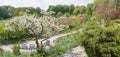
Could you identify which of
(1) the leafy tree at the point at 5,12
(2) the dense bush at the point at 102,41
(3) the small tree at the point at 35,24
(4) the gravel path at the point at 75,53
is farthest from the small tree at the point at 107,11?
(1) the leafy tree at the point at 5,12

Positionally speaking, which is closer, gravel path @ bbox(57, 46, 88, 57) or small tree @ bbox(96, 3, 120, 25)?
gravel path @ bbox(57, 46, 88, 57)

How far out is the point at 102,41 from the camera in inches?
442

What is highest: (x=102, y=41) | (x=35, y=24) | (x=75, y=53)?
(x=35, y=24)

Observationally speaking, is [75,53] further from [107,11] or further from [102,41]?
[107,11]

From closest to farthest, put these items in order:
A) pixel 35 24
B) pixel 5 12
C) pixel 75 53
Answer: pixel 35 24
pixel 75 53
pixel 5 12

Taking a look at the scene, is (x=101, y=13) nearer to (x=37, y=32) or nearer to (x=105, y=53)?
(x=37, y=32)

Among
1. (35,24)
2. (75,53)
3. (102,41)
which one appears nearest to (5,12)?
(35,24)

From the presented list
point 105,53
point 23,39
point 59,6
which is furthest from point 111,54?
point 59,6

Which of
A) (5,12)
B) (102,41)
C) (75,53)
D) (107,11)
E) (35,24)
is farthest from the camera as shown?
(5,12)

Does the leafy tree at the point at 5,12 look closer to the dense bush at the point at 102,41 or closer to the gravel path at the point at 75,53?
the gravel path at the point at 75,53

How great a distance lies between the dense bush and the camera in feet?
35.8

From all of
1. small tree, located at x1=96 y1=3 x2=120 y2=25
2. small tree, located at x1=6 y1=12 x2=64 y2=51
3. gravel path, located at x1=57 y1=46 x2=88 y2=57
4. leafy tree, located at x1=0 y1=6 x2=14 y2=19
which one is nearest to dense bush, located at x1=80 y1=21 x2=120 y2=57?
gravel path, located at x1=57 y1=46 x2=88 y2=57

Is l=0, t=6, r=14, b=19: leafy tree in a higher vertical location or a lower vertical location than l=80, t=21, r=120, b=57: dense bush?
lower

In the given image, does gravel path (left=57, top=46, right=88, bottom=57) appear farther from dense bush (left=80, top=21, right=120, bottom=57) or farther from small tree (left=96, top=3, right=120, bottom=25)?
small tree (left=96, top=3, right=120, bottom=25)
